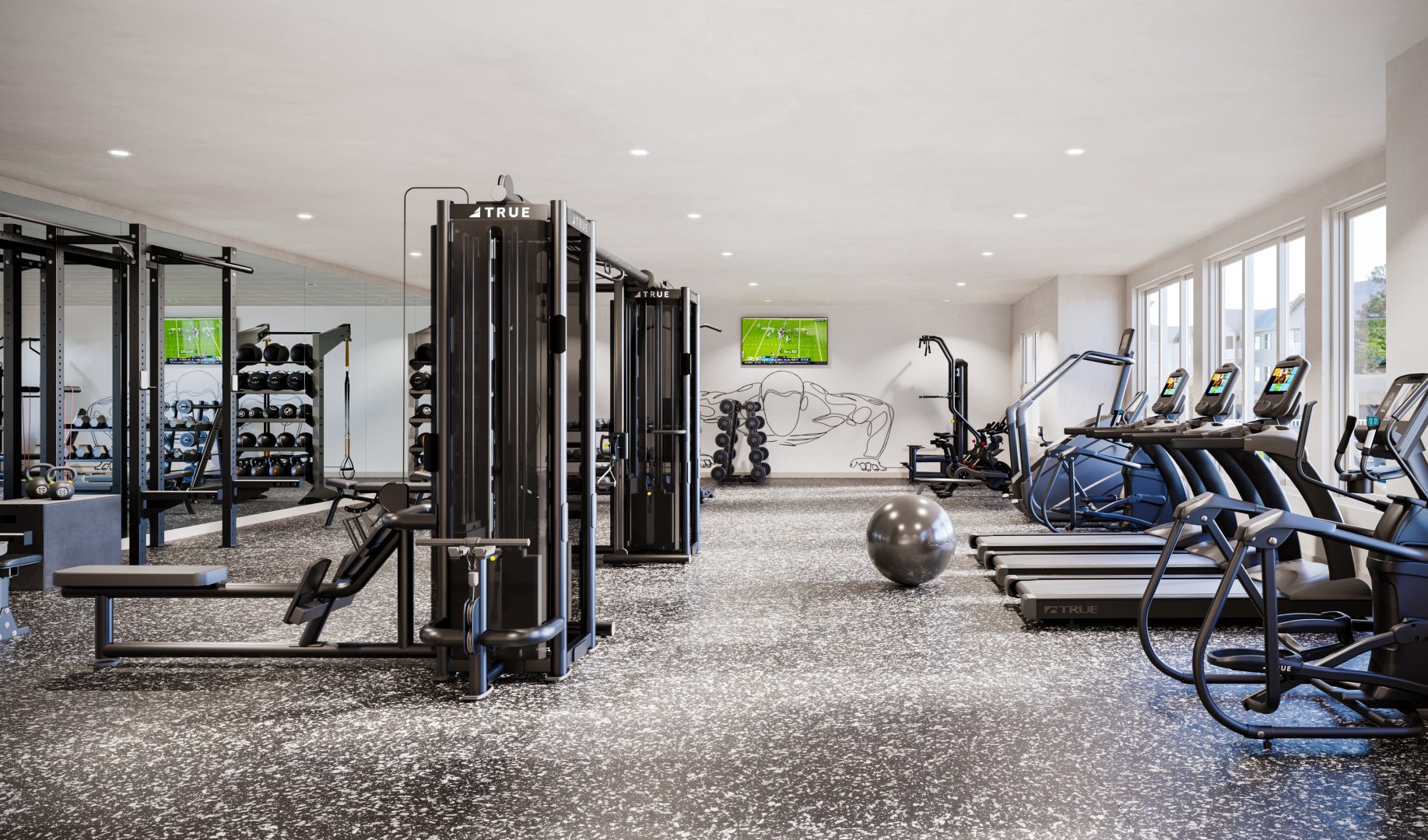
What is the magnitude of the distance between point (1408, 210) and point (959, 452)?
26.8 ft

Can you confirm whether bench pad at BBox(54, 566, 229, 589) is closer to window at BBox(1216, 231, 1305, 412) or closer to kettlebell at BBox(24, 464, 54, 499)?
kettlebell at BBox(24, 464, 54, 499)

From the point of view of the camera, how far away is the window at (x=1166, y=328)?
8961mm

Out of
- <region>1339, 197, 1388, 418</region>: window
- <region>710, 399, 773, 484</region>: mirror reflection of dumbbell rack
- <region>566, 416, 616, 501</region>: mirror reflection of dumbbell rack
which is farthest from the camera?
<region>710, 399, 773, 484</region>: mirror reflection of dumbbell rack

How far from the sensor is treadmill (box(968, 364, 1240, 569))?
18.1 feet

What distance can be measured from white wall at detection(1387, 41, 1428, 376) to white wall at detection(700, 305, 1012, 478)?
979 cm

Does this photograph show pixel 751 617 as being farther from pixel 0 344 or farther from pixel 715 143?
pixel 0 344

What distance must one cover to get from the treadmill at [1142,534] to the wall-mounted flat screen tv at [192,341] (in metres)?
6.26

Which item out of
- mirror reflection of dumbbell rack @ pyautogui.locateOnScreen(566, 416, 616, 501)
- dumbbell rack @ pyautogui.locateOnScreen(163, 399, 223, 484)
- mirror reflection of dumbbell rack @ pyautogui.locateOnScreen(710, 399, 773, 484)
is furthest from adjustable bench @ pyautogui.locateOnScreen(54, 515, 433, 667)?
mirror reflection of dumbbell rack @ pyautogui.locateOnScreen(710, 399, 773, 484)

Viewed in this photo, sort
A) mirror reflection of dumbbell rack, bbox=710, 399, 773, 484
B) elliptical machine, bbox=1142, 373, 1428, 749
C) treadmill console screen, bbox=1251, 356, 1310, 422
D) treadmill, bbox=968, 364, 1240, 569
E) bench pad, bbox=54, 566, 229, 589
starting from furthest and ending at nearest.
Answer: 1. mirror reflection of dumbbell rack, bbox=710, 399, 773, 484
2. treadmill, bbox=968, 364, 1240, 569
3. treadmill console screen, bbox=1251, 356, 1310, 422
4. bench pad, bbox=54, 566, 229, 589
5. elliptical machine, bbox=1142, 373, 1428, 749

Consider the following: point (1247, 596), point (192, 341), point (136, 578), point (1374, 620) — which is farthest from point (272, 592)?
point (192, 341)

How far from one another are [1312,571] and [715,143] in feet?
12.9

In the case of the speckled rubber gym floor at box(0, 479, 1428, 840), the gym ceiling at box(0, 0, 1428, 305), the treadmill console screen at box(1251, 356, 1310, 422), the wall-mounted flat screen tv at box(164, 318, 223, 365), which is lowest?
the speckled rubber gym floor at box(0, 479, 1428, 840)

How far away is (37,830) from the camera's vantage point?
7.14 ft

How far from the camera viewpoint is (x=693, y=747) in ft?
8.89
